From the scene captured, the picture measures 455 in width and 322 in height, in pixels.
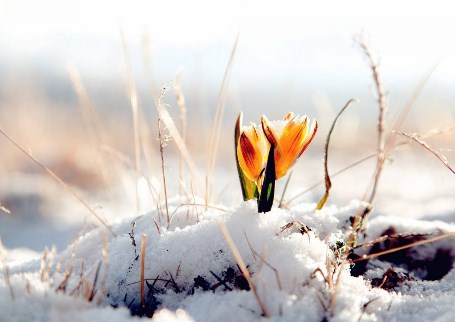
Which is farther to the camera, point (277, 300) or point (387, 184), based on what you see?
point (387, 184)

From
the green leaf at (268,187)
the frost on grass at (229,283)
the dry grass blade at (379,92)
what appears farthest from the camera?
the dry grass blade at (379,92)

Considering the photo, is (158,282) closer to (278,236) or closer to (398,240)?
(278,236)

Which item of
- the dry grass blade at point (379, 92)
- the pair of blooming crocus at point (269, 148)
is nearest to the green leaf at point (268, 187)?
the pair of blooming crocus at point (269, 148)

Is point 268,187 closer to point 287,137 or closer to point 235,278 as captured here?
point 287,137

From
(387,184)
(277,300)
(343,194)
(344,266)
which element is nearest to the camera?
(277,300)

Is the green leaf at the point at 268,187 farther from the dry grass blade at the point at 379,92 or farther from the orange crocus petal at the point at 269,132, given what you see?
the dry grass blade at the point at 379,92

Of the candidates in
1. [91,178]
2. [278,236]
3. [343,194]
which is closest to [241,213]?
[278,236]
